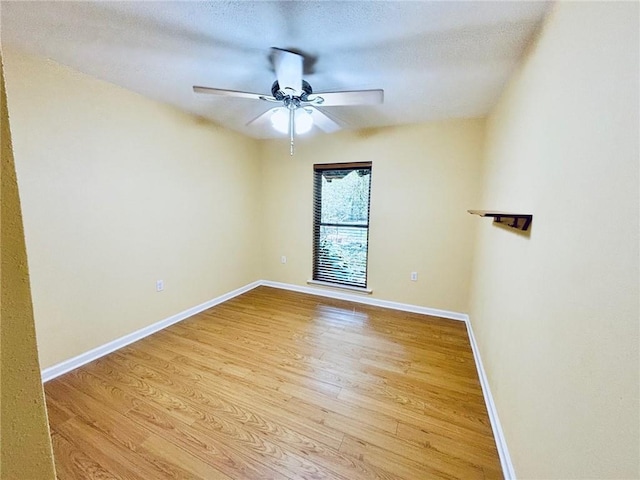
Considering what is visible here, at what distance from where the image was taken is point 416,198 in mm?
Answer: 3070

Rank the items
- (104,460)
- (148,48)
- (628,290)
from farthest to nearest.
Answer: (148,48), (104,460), (628,290)

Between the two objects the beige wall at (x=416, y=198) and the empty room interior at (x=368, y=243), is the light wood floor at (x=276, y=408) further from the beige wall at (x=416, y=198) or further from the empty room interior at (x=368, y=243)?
the beige wall at (x=416, y=198)

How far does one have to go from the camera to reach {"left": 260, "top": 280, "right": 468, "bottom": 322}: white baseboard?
121 inches

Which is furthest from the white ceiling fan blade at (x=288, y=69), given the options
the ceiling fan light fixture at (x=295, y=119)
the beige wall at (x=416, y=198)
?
the beige wall at (x=416, y=198)

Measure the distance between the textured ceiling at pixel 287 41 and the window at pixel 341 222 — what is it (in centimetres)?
131

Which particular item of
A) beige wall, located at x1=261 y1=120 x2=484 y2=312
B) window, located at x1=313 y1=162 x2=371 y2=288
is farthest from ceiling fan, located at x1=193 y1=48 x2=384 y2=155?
window, located at x1=313 y1=162 x2=371 y2=288

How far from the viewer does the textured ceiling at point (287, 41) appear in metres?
1.31

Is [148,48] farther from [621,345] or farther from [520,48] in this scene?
[621,345]

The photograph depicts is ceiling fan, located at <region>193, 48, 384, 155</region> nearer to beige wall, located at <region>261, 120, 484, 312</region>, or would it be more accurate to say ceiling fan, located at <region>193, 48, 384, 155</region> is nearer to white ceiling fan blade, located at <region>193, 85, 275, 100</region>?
white ceiling fan blade, located at <region>193, 85, 275, 100</region>

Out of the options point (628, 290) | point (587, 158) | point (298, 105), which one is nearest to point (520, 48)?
point (587, 158)

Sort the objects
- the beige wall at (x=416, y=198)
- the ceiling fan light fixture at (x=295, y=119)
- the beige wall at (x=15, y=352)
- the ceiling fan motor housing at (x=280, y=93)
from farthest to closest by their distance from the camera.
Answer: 1. the beige wall at (x=416, y=198)
2. the ceiling fan light fixture at (x=295, y=119)
3. the ceiling fan motor housing at (x=280, y=93)
4. the beige wall at (x=15, y=352)

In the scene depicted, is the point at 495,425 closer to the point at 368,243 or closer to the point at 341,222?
the point at 368,243

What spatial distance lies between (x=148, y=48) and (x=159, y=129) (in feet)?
3.18

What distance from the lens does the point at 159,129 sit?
8.23 feet
